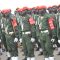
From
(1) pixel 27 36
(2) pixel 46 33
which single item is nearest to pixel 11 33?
(1) pixel 27 36

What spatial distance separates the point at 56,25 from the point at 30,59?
7.08 feet

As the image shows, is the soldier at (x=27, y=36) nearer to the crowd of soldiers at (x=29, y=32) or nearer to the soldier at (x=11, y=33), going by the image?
the crowd of soldiers at (x=29, y=32)

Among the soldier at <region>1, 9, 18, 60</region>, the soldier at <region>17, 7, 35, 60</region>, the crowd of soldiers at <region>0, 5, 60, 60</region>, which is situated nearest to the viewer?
the crowd of soldiers at <region>0, 5, 60, 60</region>

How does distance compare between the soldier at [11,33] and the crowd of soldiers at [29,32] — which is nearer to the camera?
the crowd of soldiers at [29,32]

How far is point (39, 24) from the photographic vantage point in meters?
14.3

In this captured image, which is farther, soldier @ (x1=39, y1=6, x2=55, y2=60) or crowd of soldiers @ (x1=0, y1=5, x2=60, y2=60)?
crowd of soldiers @ (x1=0, y1=5, x2=60, y2=60)

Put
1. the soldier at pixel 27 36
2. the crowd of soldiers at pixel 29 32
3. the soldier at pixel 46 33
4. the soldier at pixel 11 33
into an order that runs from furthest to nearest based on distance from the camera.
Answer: the soldier at pixel 11 33 < the soldier at pixel 27 36 < the crowd of soldiers at pixel 29 32 < the soldier at pixel 46 33

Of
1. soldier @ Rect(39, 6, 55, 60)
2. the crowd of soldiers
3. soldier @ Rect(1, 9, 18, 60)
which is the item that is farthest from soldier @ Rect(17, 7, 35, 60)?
soldier @ Rect(39, 6, 55, 60)

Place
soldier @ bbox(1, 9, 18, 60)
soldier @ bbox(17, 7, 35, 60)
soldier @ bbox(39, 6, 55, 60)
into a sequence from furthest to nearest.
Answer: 1. soldier @ bbox(1, 9, 18, 60)
2. soldier @ bbox(17, 7, 35, 60)
3. soldier @ bbox(39, 6, 55, 60)

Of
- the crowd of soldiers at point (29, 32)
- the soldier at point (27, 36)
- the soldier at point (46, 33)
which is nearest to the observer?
the soldier at point (46, 33)

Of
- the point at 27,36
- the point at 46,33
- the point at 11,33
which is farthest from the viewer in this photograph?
the point at 11,33

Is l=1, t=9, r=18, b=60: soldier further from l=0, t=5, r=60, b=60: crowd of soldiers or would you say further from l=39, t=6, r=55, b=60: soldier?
l=39, t=6, r=55, b=60: soldier

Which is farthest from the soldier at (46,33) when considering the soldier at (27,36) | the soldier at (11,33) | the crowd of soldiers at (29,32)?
the soldier at (11,33)

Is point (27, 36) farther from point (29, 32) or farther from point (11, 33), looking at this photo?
point (11, 33)
